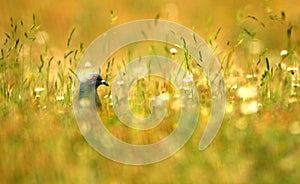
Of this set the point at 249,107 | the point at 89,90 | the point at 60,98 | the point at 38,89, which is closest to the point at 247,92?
the point at 249,107

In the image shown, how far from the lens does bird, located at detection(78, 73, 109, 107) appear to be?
5844 millimetres

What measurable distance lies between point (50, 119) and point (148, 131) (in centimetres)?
74

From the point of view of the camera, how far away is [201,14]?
10844 mm

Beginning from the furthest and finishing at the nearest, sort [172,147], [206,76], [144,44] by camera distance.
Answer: [144,44], [206,76], [172,147]

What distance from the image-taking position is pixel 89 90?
602cm

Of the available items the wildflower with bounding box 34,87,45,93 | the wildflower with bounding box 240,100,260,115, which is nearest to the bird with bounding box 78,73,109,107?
the wildflower with bounding box 34,87,45,93

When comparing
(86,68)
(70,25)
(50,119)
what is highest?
(70,25)

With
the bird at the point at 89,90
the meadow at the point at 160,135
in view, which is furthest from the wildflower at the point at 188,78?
the bird at the point at 89,90

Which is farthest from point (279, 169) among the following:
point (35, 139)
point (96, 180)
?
point (35, 139)

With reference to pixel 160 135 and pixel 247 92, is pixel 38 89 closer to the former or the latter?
pixel 160 135

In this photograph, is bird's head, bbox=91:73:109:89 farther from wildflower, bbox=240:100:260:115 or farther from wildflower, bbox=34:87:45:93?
wildflower, bbox=240:100:260:115

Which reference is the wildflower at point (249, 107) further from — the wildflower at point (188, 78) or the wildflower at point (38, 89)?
the wildflower at point (38, 89)

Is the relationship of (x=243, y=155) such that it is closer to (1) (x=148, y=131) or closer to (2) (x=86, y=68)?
(1) (x=148, y=131)

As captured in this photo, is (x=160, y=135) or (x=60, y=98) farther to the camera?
(x=60, y=98)
